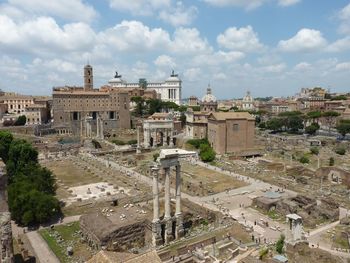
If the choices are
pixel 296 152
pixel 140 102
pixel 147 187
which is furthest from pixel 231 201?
pixel 140 102

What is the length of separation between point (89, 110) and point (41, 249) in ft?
233

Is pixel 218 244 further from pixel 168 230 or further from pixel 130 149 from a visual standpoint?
pixel 130 149

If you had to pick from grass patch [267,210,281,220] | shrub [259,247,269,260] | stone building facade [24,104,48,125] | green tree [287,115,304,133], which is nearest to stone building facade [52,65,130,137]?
stone building facade [24,104,48,125]

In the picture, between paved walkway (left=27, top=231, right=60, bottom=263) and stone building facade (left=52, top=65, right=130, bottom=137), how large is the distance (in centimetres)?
6121

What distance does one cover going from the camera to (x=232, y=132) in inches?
2547

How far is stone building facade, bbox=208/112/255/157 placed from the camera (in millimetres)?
64188

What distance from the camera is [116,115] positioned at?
94.5 m

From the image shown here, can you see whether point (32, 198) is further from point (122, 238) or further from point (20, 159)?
point (20, 159)

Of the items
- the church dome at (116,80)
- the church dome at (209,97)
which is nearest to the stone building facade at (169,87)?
the church dome at (116,80)

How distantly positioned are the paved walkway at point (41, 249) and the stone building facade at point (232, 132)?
135 feet

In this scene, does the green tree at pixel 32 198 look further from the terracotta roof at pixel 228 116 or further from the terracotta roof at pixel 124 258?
the terracotta roof at pixel 228 116

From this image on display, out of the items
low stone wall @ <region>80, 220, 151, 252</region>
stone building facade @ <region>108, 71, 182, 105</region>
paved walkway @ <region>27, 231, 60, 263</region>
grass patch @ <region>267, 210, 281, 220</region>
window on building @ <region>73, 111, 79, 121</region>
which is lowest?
paved walkway @ <region>27, 231, 60, 263</region>

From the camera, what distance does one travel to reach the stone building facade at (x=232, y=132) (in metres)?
64.2

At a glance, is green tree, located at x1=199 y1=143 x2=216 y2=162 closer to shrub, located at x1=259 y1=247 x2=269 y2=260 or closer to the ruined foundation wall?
the ruined foundation wall
